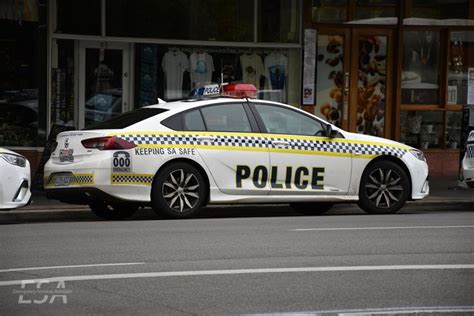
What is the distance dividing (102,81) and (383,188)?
6773mm

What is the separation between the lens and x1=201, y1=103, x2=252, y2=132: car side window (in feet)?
41.4

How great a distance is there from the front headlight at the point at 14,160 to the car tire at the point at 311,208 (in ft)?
12.9

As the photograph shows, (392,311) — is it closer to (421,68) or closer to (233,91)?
(233,91)

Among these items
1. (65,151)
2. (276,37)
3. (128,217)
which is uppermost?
(276,37)

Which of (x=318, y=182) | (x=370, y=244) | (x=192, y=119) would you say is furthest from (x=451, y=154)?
(x=370, y=244)

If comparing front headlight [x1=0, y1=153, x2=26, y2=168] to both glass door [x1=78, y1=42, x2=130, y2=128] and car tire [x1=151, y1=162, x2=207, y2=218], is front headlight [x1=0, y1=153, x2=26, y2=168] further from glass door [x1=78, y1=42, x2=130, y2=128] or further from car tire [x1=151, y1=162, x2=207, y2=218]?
glass door [x1=78, y1=42, x2=130, y2=128]

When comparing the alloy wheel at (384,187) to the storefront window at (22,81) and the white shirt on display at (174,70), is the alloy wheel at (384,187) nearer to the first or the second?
the white shirt on display at (174,70)

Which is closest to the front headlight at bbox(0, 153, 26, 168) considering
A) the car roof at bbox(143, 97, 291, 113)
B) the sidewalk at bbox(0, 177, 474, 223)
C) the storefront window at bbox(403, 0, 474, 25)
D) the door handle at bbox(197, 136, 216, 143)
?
the sidewalk at bbox(0, 177, 474, 223)

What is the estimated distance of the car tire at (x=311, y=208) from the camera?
1394cm

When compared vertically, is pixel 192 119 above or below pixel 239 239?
above

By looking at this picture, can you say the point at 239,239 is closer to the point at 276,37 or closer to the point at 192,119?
the point at 192,119

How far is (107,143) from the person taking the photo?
1184cm

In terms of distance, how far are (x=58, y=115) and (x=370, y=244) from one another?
9.33m

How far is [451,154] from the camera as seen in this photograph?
65.1 feet
